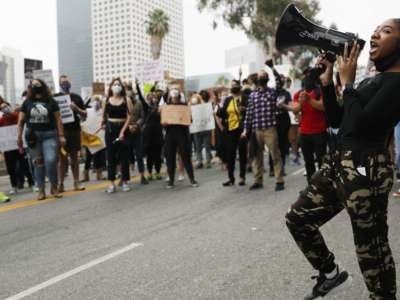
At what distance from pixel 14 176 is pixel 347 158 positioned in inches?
320

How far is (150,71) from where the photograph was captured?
46.4ft

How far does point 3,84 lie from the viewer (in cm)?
1511

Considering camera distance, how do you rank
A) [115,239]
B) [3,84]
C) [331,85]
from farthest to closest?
[3,84] → [115,239] → [331,85]

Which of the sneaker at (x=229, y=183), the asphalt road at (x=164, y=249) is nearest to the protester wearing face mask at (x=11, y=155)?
the asphalt road at (x=164, y=249)

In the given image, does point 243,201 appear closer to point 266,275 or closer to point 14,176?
point 266,275

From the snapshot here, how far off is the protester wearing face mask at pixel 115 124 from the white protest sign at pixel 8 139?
183 cm

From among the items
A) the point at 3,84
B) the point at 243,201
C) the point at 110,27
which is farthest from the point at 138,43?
the point at 243,201

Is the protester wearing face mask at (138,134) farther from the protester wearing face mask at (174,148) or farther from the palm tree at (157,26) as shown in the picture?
the palm tree at (157,26)

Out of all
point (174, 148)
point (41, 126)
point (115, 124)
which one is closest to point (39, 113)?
point (41, 126)

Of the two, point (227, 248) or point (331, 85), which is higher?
point (331, 85)

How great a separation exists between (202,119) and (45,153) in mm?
5227

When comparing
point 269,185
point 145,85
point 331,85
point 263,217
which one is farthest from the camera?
point 145,85

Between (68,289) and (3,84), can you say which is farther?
(3,84)

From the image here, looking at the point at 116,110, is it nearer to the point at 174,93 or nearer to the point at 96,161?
the point at 174,93
